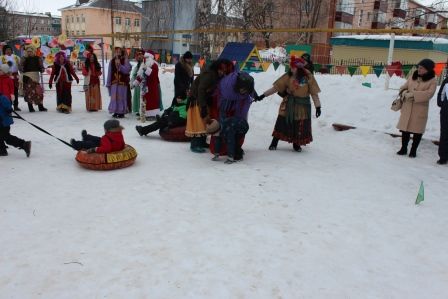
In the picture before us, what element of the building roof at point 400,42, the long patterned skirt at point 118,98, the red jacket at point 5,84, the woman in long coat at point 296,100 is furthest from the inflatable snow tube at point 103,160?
the building roof at point 400,42

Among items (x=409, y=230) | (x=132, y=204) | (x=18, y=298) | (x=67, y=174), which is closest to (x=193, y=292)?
(x=18, y=298)

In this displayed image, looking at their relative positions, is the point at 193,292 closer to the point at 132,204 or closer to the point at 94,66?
the point at 132,204

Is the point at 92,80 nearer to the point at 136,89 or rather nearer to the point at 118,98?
the point at 118,98

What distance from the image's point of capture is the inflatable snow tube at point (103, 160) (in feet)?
16.8

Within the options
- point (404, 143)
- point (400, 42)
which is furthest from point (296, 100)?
point (400, 42)

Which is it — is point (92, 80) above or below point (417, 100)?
below

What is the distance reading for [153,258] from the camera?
Result: 299 centimetres

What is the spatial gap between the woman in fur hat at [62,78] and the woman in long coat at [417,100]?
7626 millimetres

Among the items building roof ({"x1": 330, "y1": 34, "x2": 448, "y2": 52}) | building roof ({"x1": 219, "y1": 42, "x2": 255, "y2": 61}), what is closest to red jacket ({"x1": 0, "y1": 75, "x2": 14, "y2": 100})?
building roof ({"x1": 219, "y1": 42, "x2": 255, "y2": 61})

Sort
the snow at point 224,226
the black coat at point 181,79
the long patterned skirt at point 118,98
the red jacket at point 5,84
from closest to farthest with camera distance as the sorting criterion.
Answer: the snow at point 224,226 < the red jacket at point 5,84 < the black coat at point 181,79 < the long patterned skirt at point 118,98

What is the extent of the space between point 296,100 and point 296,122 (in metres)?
0.34

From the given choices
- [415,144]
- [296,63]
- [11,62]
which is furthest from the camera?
[11,62]

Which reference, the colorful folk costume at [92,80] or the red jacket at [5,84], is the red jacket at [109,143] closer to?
the red jacket at [5,84]

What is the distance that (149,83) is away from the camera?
8859mm
